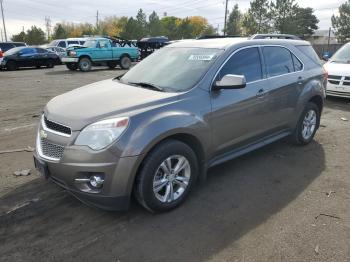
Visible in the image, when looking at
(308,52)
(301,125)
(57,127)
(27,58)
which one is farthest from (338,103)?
(27,58)

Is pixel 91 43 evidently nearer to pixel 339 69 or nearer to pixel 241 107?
pixel 339 69

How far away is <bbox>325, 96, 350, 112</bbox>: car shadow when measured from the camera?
955cm

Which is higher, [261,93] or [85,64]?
[261,93]

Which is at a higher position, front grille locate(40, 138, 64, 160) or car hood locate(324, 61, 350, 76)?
car hood locate(324, 61, 350, 76)

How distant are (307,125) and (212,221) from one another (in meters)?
→ 3.14

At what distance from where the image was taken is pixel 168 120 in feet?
12.1

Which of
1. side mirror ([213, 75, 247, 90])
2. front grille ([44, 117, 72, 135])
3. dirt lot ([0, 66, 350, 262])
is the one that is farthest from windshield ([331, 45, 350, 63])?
front grille ([44, 117, 72, 135])

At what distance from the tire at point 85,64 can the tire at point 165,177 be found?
59.4 ft

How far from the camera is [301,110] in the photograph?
5730 millimetres

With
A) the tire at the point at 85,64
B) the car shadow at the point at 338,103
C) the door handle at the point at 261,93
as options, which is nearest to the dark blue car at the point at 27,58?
the tire at the point at 85,64

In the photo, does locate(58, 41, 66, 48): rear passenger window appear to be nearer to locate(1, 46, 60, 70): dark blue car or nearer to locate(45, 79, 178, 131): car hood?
locate(1, 46, 60, 70): dark blue car

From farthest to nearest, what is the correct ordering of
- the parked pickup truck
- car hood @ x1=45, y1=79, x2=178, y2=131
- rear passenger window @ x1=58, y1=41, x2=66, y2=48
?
rear passenger window @ x1=58, y1=41, x2=66, y2=48, the parked pickup truck, car hood @ x1=45, y1=79, x2=178, y2=131

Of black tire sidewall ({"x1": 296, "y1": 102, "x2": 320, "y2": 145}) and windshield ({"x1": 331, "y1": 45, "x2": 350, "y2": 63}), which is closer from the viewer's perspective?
black tire sidewall ({"x1": 296, "y1": 102, "x2": 320, "y2": 145})

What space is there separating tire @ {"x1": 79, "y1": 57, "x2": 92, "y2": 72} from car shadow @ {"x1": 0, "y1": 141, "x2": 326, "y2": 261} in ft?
56.2
